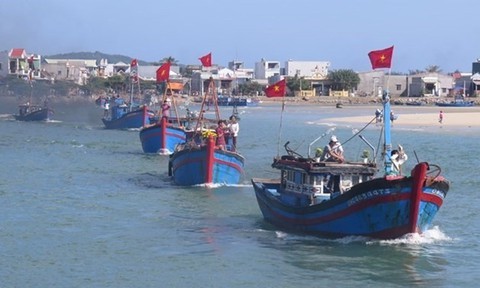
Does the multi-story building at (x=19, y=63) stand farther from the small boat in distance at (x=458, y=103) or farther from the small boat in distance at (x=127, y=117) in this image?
the small boat in distance at (x=127, y=117)

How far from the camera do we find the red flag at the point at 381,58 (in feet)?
86.5

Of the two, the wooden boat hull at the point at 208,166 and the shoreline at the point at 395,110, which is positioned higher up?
the wooden boat hull at the point at 208,166

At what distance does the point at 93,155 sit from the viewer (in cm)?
5806

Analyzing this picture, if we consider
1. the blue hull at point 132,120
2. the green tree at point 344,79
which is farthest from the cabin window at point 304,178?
the green tree at point 344,79

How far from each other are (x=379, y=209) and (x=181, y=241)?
549cm

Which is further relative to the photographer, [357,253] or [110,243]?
[110,243]

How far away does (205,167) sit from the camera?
38844 millimetres

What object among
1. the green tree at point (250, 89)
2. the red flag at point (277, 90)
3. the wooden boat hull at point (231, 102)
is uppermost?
the red flag at point (277, 90)

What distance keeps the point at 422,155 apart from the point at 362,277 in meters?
35.3

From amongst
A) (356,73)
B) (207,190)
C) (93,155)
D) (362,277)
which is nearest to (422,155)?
(93,155)

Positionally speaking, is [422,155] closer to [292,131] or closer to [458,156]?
→ [458,156]

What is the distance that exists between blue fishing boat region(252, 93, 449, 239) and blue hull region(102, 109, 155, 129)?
5037 cm

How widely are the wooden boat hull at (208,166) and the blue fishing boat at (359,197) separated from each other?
943 cm

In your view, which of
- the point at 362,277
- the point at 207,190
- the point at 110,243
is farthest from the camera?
the point at 207,190
